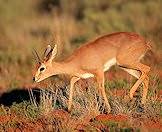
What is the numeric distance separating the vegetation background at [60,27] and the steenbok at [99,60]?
92 cm

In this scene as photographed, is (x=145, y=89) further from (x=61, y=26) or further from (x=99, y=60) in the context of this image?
(x=61, y=26)

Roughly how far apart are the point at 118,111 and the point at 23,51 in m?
9.68

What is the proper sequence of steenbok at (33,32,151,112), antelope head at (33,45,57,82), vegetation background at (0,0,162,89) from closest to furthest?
antelope head at (33,45,57,82), steenbok at (33,32,151,112), vegetation background at (0,0,162,89)

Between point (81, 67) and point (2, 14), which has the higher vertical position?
point (81, 67)

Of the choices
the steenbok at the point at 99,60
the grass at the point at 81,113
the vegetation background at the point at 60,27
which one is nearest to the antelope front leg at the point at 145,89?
the steenbok at the point at 99,60

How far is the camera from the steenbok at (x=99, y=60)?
10188 mm

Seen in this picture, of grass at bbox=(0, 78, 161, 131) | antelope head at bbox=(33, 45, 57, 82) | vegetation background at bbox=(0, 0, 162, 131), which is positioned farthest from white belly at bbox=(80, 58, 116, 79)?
vegetation background at bbox=(0, 0, 162, 131)

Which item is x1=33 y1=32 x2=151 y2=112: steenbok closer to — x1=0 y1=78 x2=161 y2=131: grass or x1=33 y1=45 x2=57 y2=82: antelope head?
x1=33 y1=45 x2=57 y2=82: antelope head

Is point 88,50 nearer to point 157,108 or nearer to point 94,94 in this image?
point 94,94

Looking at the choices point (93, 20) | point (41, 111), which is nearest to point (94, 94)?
point (41, 111)

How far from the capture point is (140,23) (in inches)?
828

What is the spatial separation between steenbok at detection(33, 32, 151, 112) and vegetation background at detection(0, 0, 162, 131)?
92 centimetres

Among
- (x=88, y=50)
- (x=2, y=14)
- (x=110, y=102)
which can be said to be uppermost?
(x=88, y=50)

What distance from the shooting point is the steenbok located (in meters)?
10.2
